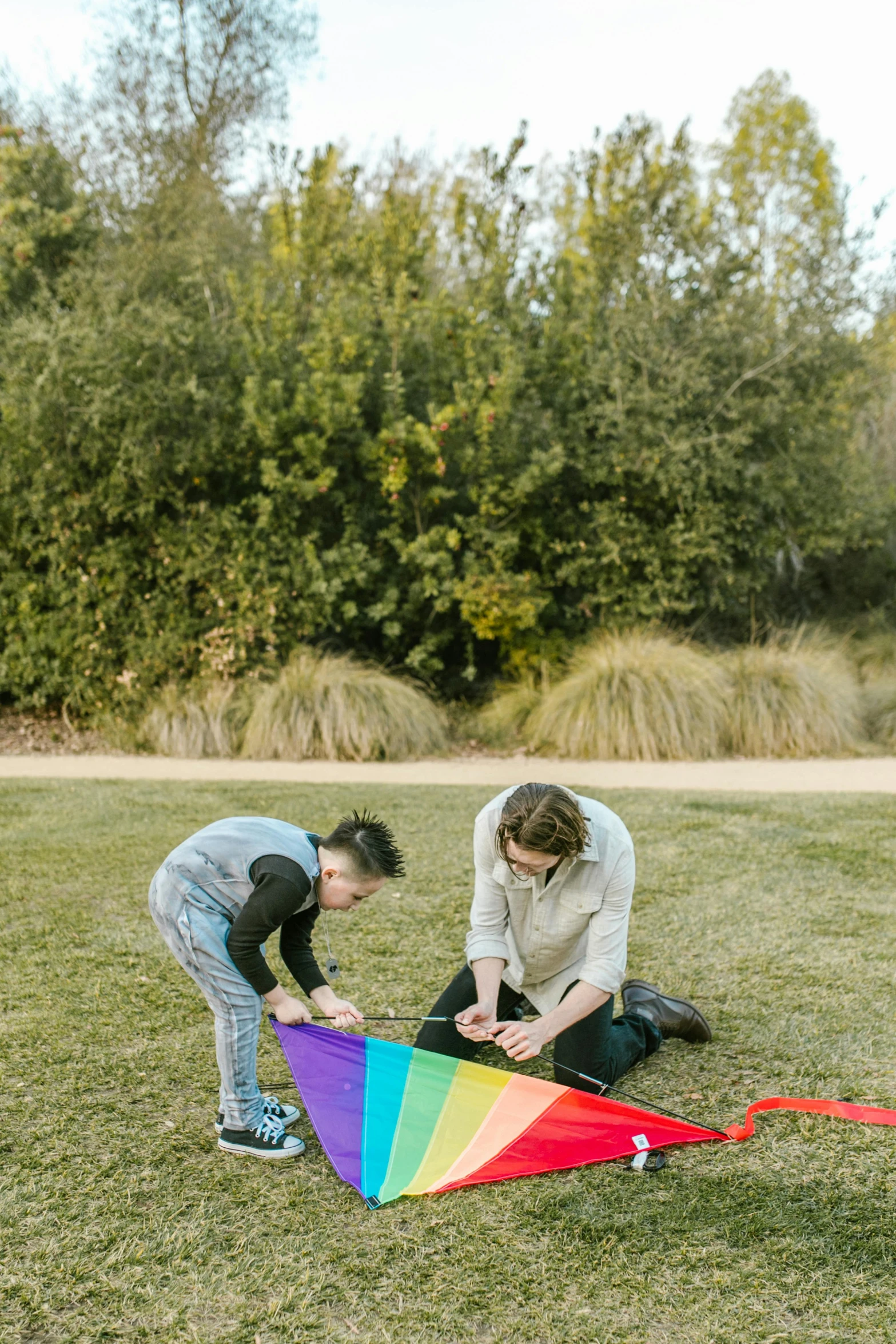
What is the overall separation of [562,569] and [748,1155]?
8235 mm

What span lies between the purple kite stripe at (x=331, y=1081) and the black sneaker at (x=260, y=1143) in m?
0.09

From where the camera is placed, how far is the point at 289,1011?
275cm

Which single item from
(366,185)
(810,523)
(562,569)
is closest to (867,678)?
(810,523)

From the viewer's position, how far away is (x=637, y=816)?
21.6ft

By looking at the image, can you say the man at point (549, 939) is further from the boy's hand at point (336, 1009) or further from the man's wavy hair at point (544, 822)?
the boy's hand at point (336, 1009)

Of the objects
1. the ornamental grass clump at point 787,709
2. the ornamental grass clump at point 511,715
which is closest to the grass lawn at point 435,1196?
the ornamental grass clump at point 787,709

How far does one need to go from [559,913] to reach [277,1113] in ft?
3.29

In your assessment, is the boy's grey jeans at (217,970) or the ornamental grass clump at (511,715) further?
the ornamental grass clump at (511,715)

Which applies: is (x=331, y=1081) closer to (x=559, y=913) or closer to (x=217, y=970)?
(x=217, y=970)

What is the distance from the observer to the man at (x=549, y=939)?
8.71ft

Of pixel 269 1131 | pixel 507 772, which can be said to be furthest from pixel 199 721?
pixel 269 1131

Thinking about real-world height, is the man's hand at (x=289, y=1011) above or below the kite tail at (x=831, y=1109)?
above

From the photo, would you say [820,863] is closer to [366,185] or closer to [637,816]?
[637,816]

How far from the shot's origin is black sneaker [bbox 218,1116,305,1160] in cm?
278
